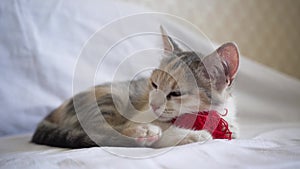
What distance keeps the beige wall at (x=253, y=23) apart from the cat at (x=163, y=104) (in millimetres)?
921

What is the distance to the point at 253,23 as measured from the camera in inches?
79.7

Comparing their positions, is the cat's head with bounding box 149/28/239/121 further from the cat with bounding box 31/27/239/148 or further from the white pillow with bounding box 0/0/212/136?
the white pillow with bounding box 0/0/212/136

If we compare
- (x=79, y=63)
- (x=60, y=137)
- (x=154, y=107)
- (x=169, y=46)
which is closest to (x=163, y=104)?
(x=154, y=107)

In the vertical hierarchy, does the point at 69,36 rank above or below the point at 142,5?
below

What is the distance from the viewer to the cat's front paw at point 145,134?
903 millimetres

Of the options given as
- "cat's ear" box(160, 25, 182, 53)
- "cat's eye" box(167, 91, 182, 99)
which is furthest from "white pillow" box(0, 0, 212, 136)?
"cat's eye" box(167, 91, 182, 99)

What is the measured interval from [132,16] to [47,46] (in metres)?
0.37

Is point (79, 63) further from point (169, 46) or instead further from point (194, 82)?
point (194, 82)

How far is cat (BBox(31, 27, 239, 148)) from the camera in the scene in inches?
34.1

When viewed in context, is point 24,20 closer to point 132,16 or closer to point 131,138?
point 132,16

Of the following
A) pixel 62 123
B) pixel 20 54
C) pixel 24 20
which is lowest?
Answer: pixel 62 123

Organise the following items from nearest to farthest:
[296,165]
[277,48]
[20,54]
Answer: [296,165], [20,54], [277,48]

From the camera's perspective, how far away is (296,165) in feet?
2.32

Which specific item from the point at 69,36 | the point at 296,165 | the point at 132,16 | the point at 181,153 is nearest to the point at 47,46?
the point at 69,36
